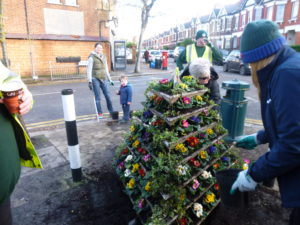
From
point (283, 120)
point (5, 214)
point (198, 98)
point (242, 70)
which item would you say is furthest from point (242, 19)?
point (5, 214)

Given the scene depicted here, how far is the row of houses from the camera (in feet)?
86.9

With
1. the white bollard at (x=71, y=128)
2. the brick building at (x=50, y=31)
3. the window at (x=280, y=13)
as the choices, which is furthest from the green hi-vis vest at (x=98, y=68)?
the window at (x=280, y=13)

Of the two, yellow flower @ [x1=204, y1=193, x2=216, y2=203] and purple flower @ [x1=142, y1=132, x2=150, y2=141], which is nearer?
yellow flower @ [x1=204, y1=193, x2=216, y2=203]

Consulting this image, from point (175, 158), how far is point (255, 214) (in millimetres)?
1204

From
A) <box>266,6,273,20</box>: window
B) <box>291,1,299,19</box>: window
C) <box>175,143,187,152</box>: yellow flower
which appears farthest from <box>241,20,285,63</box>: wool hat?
<box>266,6,273,20</box>: window

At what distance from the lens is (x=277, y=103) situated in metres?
1.31

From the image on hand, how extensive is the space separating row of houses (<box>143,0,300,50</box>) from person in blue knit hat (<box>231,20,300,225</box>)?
1148 inches

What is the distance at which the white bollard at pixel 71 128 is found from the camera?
285 cm

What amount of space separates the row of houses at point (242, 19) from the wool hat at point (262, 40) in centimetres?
2912

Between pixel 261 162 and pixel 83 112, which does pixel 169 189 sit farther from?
pixel 83 112

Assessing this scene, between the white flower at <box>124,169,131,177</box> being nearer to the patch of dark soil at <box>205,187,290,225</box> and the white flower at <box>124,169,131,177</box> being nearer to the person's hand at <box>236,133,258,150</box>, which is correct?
the patch of dark soil at <box>205,187,290,225</box>

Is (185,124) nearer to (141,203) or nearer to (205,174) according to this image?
(205,174)

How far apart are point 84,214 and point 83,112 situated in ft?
15.7

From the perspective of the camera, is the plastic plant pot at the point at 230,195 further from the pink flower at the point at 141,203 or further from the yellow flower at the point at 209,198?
the pink flower at the point at 141,203
